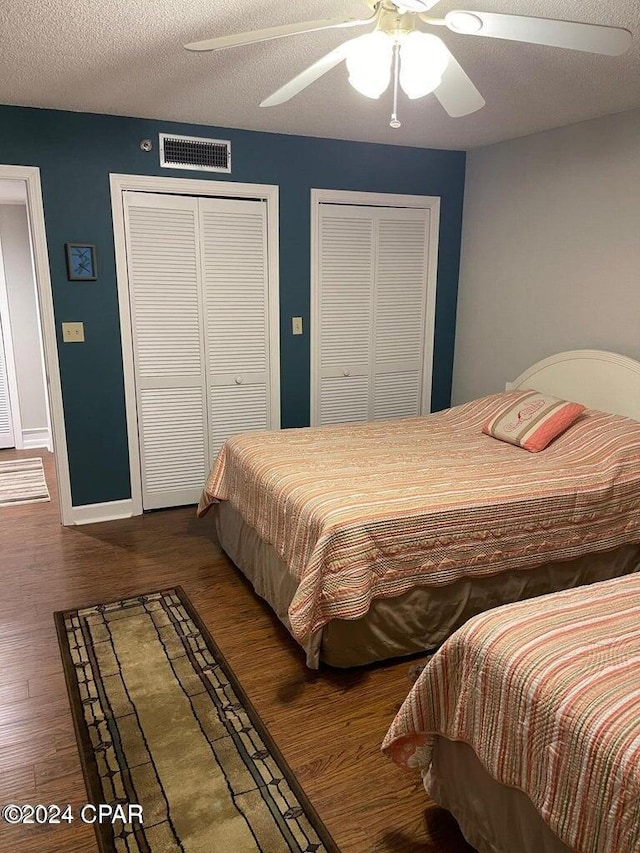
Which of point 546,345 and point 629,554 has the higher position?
point 546,345

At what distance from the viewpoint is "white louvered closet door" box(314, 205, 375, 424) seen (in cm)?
429

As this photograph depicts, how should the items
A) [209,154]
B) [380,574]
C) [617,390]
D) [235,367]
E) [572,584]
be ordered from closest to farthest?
1. [380,574]
2. [572,584]
3. [617,390]
4. [209,154]
5. [235,367]

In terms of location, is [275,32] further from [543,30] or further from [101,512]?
[101,512]

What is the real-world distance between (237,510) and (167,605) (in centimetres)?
56

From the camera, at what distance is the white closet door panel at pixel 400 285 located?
4469 mm

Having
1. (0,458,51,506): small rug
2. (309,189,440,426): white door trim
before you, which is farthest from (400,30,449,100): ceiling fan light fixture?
(0,458,51,506): small rug

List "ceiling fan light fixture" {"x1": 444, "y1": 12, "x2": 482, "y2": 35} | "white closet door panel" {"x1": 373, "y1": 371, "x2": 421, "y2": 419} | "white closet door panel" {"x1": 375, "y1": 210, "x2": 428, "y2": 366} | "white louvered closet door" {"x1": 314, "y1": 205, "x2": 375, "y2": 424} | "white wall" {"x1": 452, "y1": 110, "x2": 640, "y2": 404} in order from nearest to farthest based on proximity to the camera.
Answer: "ceiling fan light fixture" {"x1": 444, "y1": 12, "x2": 482, "y2": 35} < "white wall" {"x1": 452, "y1": 110, "x2": 640, "y2": 404} < "white louvered closet door" {"x1": 314, "y1": 205, "x2": 375, "y2": 424} < "white closet door panel" {"x1": 375, "y1": 210, "x2": 428, "y2": 366} < "white closet door panel" {"x1": 373, "y1": 371, "x2": 421, "y2": 419}

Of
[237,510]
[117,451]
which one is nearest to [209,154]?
[117,451]

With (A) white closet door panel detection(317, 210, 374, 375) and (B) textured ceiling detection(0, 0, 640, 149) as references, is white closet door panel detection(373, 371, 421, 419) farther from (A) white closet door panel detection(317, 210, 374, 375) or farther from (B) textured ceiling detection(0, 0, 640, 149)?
(B) textured ceiling detection(0, 0, 640, 149)

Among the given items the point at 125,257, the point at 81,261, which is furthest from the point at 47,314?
the point at 125,257

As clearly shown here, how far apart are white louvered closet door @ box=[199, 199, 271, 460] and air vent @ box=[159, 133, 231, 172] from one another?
205mm

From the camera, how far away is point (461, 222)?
468cm

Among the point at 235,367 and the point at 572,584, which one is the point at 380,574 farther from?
the point at 235,367

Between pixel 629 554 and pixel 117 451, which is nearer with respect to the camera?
pixel 629 554
